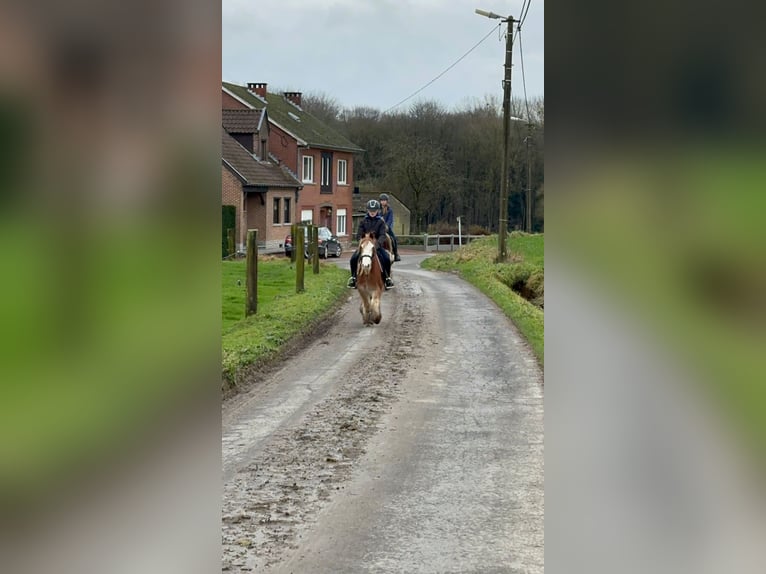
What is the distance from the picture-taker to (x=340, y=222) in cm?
4566

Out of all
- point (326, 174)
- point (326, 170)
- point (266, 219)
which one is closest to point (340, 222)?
point (326, 174)

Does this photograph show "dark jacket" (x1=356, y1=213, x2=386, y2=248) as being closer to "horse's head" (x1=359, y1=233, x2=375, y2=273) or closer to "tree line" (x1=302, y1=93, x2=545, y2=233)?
"horse's head" (x1=359, y1=233, x2=375, y2=273)

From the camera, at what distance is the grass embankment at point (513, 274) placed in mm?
13250

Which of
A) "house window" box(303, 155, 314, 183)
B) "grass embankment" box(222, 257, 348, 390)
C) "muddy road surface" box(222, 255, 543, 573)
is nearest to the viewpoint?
"muddy road surface" box(222, 255, 543, 573)

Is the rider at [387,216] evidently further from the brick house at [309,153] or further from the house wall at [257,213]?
the brick house at [309,153]

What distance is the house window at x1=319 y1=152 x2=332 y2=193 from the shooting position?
43.5 metres

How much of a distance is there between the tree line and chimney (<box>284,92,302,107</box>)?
2.92 meters

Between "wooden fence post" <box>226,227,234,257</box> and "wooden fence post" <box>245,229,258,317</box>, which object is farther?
"wooden fence post" <box>226,227,234,257</box>

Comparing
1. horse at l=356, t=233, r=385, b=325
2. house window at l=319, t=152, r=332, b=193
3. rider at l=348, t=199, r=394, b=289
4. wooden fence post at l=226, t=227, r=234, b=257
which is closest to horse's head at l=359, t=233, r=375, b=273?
horse at l=356, t=233, r=385, b=325

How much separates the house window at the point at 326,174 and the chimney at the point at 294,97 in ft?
15.4
